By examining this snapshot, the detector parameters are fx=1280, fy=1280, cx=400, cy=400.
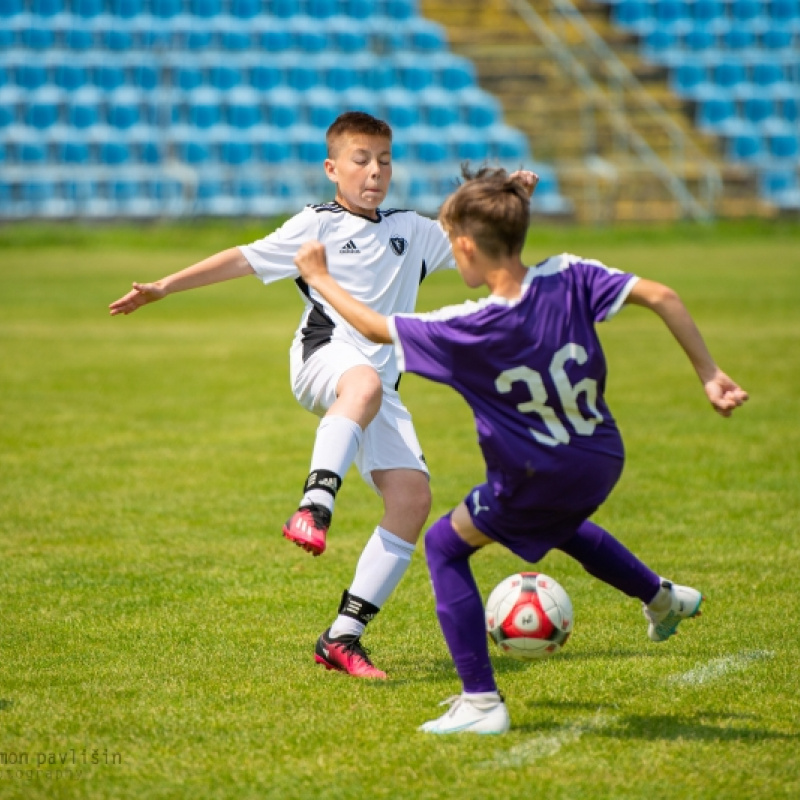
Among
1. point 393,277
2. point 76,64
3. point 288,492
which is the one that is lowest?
point 288,492

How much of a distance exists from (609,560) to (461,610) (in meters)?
0.61

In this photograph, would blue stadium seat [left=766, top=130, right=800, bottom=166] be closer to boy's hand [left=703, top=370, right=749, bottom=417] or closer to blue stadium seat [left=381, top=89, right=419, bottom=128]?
blue stadium seat [left=381, top=89, right=419, bottom=128]

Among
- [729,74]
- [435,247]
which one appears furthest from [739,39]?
[435,247]

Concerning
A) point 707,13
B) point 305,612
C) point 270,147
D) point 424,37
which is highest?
point 707,13

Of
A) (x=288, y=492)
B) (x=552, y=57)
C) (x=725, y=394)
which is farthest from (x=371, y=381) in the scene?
(x=552, y=57)

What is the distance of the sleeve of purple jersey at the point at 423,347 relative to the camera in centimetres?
383

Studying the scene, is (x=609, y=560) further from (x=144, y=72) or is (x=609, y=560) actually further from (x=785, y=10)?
(x=785, y=10)

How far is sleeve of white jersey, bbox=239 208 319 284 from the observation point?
482cm

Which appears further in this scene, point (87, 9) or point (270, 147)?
point (87, 9)

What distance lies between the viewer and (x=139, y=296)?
4707 millimetres

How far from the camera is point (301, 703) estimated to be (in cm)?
417

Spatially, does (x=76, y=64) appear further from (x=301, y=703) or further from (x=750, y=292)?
(x=301, y=703)

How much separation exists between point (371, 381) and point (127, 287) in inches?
527

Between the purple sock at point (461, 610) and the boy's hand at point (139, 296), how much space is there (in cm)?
144
